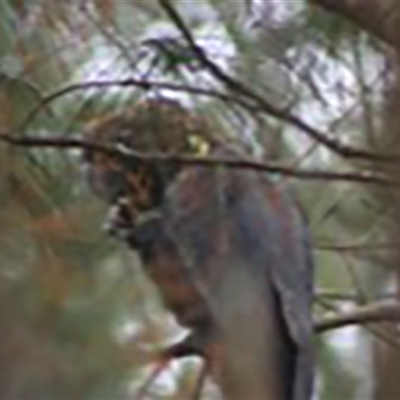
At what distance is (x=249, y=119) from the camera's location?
1202 mm

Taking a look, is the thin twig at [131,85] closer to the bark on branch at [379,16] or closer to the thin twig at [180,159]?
the thin twig at [180,159]

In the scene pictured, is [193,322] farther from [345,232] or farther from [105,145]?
[345,232]

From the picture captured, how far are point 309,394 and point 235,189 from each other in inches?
11.9

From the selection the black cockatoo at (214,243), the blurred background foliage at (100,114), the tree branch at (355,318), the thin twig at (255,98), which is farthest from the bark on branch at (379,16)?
the tree branch at (355,318)

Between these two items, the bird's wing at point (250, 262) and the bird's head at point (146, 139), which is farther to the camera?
the bird's wing at point (250, 262)

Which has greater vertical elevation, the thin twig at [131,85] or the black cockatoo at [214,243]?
the thin twig at [131,85]

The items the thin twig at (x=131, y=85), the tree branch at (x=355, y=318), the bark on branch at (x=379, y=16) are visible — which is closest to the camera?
the bark on branch at (x=379, y=16)

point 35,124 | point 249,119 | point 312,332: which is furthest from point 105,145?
point 312,332

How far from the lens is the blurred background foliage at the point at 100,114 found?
1.20 metres

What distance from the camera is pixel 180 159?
3.64 feet

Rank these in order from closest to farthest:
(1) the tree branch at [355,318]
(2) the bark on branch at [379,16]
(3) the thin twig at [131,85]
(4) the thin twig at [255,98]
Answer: (2) the bark on branch at [379,16]
(4) the thin twig at [255,98]
(3) the thin twig at [131,85]
(1) the tree branch at [355,318]

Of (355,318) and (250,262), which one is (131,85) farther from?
(355,318)

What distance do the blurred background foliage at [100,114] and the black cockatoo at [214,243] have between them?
0.03 metres

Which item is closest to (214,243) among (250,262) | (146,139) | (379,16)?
(250,262)
